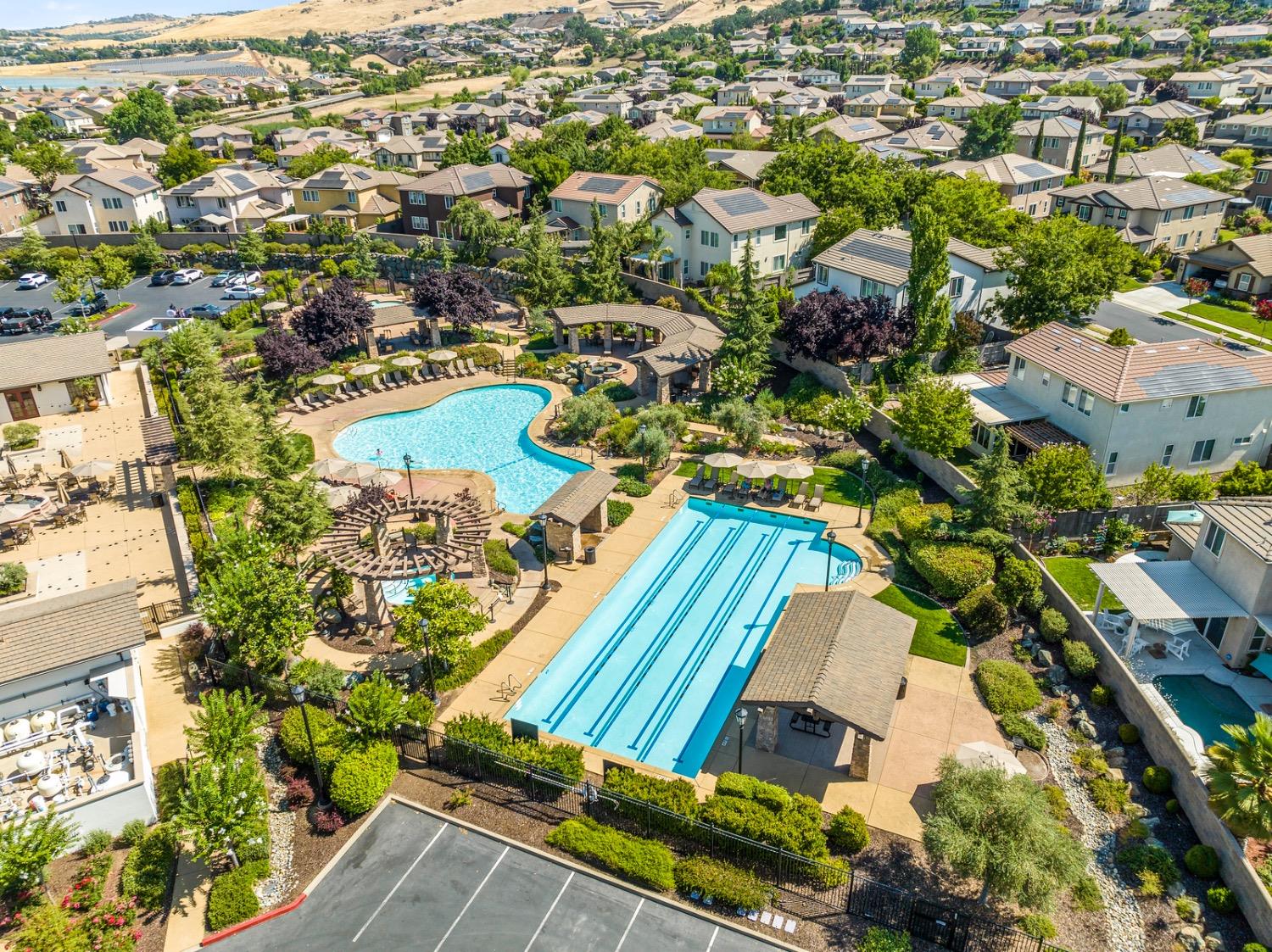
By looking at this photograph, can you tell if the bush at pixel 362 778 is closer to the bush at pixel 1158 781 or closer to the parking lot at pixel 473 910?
the parking lot at pixel 473 910

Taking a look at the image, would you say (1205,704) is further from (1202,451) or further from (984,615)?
(1202,451)

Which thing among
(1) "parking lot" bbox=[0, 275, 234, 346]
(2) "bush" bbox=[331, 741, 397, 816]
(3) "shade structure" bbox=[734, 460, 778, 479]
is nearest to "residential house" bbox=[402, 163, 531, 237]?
(1) "parking lot" bbox=[0, 275, 234, 346]

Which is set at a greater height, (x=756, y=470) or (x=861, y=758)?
(x=756, y=470)

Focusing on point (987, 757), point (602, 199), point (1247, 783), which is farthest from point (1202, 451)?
point (602, 199)

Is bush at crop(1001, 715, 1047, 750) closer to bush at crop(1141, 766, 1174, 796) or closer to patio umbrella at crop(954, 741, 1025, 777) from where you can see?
patio umbrella at crop(954, 741, 1025, 777)

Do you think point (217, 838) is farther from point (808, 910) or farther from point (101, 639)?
point (808, 910)

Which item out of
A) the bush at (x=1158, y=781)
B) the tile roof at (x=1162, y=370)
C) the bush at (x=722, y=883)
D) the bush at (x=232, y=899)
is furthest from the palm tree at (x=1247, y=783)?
the bush at (x=232, y=899)
